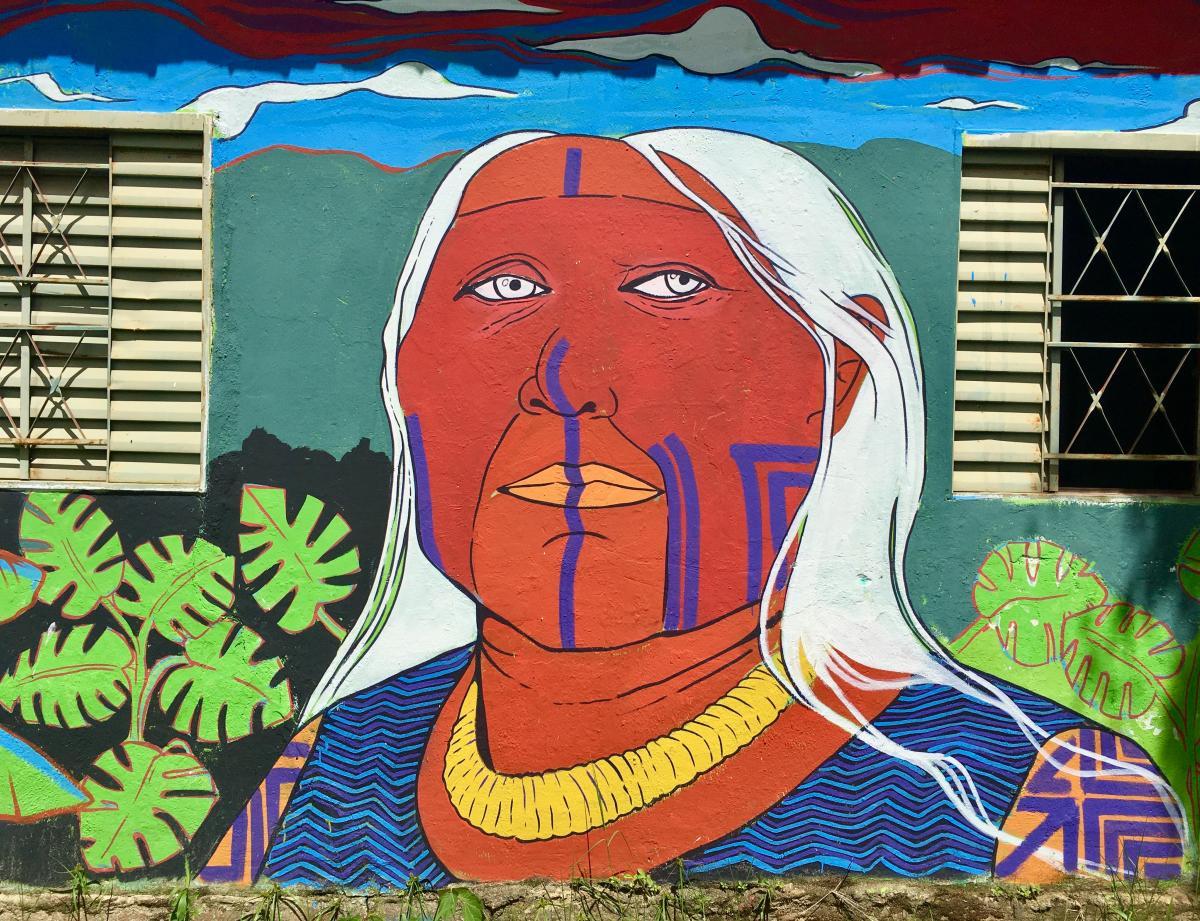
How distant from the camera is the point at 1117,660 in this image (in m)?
3.82

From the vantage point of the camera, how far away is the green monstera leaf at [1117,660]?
3816 mm

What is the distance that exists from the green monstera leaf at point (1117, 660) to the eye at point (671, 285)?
1930mm

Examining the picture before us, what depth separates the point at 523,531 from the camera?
3.81 m

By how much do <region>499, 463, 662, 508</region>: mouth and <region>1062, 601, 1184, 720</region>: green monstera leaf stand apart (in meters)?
1.72

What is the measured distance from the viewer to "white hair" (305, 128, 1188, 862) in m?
3.79

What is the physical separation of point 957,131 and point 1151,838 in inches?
111

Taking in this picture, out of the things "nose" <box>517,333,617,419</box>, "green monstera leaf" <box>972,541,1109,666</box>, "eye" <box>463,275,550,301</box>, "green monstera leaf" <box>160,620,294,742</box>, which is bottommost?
"green monstera leaf" <box>160,620,294,742</box>

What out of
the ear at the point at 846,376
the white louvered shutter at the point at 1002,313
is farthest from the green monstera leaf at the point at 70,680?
the white louvered shutter at the point at 1002,313

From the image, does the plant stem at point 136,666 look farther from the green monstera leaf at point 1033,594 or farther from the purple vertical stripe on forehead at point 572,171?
the green monstera leaf at point 1033,594

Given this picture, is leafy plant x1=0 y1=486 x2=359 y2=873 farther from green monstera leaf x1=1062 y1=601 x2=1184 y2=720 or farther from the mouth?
green monstera leaf x1=1062 y1=601 x2=1184 y2=720

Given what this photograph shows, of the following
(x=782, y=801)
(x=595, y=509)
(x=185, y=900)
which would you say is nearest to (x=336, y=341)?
(x=595, y=509)

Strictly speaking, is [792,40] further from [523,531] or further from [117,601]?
[117,601]

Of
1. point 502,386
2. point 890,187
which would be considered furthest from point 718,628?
point 890,187

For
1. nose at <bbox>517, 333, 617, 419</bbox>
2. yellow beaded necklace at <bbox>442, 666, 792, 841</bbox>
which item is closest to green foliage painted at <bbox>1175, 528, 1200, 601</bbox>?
yellow beaded necklace at <bbox>442, 666, 792, 841</bbox>
